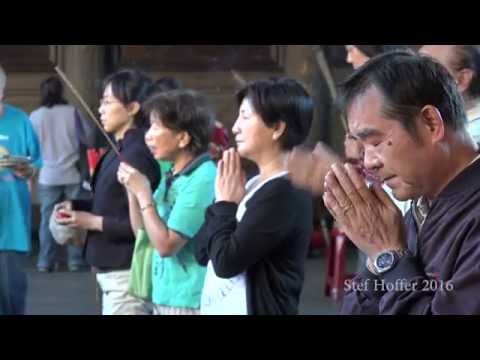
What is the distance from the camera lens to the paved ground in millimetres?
6828

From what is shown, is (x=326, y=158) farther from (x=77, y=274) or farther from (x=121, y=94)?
(x=77, y=274)

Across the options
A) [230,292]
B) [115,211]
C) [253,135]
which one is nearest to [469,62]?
[253,135]

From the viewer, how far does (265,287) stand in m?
3.19

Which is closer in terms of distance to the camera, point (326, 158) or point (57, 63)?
point (326, 158)

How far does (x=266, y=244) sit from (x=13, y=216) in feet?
7.10

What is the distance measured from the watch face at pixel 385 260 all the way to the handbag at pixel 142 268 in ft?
7.33

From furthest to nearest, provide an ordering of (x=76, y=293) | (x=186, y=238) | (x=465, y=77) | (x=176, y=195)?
1. (x=76, y=293)
2. (x=176, y=195)
3. (x=186, y=238)
4. (x=465, y=77)

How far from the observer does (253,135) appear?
10.9 ft

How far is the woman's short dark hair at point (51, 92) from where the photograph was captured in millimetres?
7734

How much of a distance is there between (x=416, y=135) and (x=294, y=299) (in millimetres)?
1415

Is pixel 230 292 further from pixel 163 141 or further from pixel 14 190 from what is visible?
pixel 14 190

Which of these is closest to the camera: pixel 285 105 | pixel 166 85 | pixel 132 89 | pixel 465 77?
pixel 465 77
